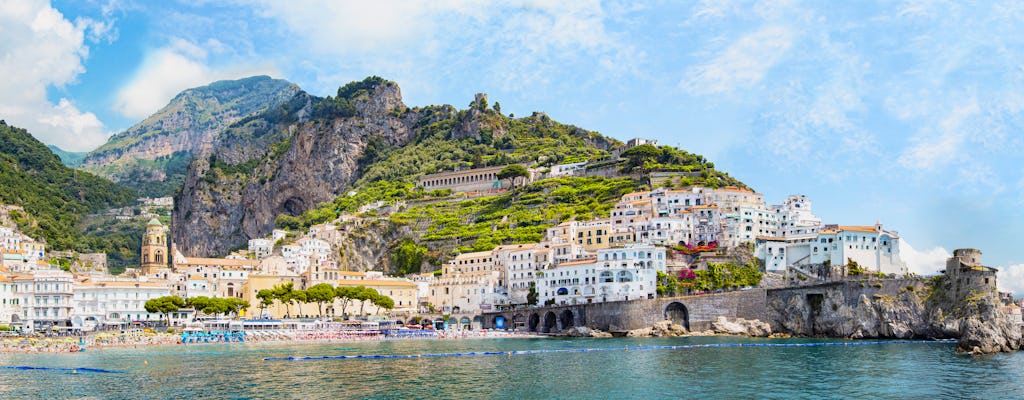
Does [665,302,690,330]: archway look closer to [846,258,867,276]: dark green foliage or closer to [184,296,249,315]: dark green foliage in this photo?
[846,258,867,276]: dark green foliage

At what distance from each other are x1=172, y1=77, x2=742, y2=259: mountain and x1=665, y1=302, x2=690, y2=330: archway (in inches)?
1532

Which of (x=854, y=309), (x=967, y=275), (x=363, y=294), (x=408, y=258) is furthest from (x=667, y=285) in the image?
(x=408, y=258)

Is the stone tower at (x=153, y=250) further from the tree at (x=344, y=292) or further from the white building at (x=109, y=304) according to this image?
the tree at (x=344, y=292)

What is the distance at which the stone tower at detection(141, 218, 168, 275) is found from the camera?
106 m

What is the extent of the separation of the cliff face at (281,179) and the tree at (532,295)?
210ft

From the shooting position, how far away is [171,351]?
211 ft

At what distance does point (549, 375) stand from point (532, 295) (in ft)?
142

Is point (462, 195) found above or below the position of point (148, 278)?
above

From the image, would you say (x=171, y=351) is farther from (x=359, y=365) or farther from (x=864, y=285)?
(x=864, y=285)

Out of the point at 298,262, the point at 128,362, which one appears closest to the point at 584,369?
the point at 128,362

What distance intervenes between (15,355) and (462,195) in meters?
71.5

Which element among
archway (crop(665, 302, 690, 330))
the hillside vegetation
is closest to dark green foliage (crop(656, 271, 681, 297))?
archway (crop(665, 302, 690, 330))

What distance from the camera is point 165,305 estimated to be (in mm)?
82562

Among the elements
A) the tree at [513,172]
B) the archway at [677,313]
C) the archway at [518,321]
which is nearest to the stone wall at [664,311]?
the archway at [677,313]
